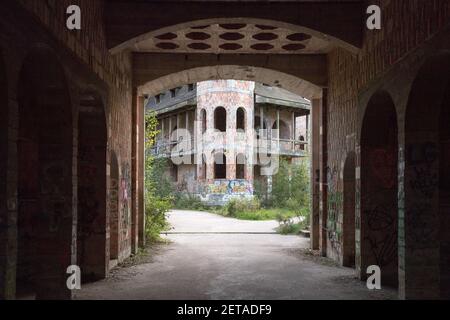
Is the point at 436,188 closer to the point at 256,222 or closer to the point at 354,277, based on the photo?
the point at 354,277

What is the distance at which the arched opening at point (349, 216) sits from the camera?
32.0 ft

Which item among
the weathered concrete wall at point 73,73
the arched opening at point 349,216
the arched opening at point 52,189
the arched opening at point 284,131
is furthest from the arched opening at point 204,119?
the arched opening at point 52,189

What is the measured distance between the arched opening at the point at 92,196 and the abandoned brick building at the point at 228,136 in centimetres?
Answer: 1854

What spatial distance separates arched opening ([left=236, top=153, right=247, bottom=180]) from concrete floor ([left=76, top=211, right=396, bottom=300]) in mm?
14069

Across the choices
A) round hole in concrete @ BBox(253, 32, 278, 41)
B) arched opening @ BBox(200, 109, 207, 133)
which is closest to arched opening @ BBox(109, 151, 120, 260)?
round hole in concrete @ BBox(253, 32, 278, 41)

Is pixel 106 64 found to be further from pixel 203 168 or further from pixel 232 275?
pixel 203 168

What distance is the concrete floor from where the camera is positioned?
7355 millimetres

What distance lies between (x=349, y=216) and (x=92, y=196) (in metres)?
5.29

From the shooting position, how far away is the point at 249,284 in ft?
26.5

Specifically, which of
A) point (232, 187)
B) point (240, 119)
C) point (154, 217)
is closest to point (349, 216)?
point (154, 217)

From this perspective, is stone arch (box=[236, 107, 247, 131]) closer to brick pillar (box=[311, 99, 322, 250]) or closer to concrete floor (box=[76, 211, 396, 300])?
concrete floor (box=[76, 211, 396, 300])

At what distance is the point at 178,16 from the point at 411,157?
4.75 meters
